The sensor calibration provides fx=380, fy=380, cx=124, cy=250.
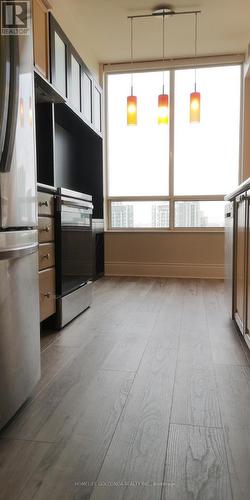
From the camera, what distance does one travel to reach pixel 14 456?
3.62 ft

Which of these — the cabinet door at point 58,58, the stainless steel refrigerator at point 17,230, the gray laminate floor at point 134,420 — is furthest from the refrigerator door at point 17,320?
the cabinet door at point 58,58

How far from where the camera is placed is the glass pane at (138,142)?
4.63 m

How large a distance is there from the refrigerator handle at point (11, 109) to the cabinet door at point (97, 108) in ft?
9.01

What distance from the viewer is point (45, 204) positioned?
7.09 feet

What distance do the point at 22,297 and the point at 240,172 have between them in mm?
3758

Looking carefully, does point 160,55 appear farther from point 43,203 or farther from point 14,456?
point 14,456

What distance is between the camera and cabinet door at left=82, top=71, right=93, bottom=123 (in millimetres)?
3395

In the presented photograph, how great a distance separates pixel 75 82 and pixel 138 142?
167 centimetres

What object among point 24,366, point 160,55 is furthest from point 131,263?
point 24,366

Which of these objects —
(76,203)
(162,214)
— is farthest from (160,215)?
(76,203)

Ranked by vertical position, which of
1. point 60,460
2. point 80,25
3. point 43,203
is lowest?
point 60,460

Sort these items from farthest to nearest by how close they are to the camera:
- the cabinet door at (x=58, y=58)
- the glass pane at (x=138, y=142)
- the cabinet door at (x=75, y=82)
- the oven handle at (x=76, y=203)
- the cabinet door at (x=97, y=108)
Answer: the glass pane at (x=138, y=142)
the cabinet door at (x=97, y=108)
the cabinet door at (x=75, y=82)
the cabinet door at (x=58, y=58)
the oven handle at (x=76, y=203)

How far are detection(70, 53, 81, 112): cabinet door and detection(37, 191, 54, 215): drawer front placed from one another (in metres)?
1.16

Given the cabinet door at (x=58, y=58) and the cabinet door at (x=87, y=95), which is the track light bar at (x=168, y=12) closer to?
the cabinet door at (x=87, y=95)
